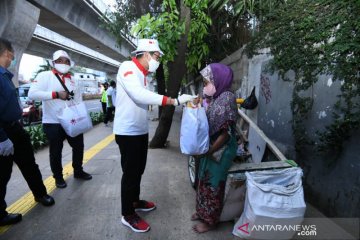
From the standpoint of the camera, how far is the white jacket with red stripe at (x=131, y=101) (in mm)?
Result: 2768

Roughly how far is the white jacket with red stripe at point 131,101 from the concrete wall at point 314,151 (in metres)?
1.84

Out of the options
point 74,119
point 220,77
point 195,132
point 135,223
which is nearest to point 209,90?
point 220,77

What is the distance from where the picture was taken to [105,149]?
22.9ft

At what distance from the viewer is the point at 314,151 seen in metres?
3.50

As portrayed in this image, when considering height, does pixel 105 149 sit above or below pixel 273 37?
below

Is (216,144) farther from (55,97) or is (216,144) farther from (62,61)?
(62,61)

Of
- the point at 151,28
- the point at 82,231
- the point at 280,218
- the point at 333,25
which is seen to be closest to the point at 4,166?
the point at 82,231

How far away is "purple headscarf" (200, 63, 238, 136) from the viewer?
8.95 ft

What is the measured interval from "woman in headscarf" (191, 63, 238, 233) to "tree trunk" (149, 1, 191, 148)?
10.2ft

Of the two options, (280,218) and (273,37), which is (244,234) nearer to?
(280,218)

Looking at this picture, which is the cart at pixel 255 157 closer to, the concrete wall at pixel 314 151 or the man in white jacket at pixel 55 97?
the concrete wall at pixel 314 151

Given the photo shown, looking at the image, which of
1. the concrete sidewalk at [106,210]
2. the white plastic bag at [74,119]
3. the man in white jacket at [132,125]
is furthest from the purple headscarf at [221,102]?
the white plastic bag at [74,119]

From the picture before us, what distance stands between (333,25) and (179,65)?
3.25 metres

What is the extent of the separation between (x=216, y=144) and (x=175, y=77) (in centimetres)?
357
